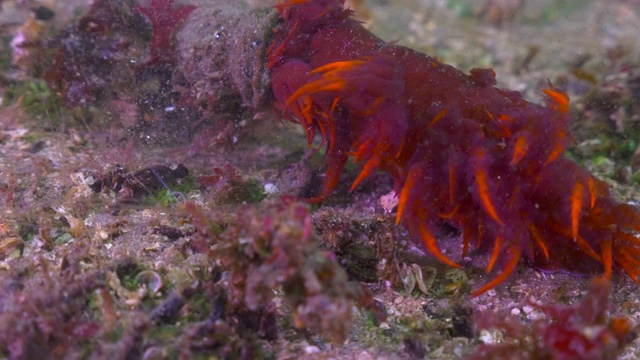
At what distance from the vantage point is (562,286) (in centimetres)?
264

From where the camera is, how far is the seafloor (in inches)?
73.5

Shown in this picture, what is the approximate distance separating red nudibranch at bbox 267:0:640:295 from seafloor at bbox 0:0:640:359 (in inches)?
9.9

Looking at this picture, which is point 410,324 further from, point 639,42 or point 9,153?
point 639,42

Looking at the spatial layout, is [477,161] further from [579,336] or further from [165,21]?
[165,21]

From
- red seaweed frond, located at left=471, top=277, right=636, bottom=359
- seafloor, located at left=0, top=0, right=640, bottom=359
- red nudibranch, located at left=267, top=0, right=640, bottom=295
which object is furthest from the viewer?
red nudibranch, located at left=267, top=0, right=640, bottom=295

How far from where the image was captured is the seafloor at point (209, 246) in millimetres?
1866

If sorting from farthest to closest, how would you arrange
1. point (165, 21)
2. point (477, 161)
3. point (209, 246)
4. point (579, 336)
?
point (165, 21), point (477, 161), point (209, 246), point (579, 336)

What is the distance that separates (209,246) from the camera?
201 cm

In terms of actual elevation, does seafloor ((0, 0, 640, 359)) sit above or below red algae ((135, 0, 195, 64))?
below

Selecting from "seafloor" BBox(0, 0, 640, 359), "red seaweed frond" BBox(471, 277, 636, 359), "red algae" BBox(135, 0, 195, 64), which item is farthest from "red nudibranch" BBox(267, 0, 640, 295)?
"red algae" BBox(135, 0, 195, 64)

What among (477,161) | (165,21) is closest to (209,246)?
(477,161)

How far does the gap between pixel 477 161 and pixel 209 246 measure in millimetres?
1372

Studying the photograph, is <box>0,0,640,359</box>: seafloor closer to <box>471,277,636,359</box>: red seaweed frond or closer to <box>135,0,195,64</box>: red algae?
<box>471,277,636,359</box>: red seaweed frond

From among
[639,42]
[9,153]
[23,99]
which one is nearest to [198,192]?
[9,153]
